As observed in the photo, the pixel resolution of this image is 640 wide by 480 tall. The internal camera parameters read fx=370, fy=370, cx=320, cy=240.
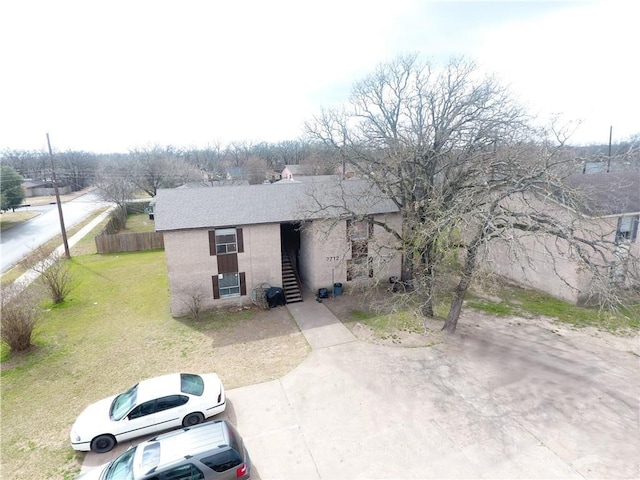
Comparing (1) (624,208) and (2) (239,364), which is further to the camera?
(1) (624,208)

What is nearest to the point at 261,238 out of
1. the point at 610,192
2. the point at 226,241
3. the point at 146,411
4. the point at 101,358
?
the point at 226,241

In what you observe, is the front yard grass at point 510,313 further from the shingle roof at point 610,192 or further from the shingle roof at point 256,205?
the shingle roof at point 256,205

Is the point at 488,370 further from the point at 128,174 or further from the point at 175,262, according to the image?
the point at 128,174

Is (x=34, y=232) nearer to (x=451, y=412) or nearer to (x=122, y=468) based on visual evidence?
(x=122, y=468)

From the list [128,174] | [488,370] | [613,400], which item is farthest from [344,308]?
[128,174]

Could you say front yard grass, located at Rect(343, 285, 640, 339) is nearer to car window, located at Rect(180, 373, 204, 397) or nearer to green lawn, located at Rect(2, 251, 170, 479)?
car window, located at Rect(180, 373, 204, 397)

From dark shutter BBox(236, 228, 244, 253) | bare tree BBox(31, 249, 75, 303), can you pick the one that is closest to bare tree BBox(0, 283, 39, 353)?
bare tree BBox(31, 249, 75, 303)
